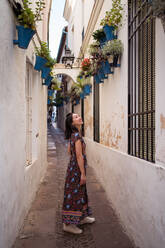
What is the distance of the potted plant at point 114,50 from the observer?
414 cm

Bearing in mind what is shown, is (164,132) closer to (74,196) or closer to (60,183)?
(74,196)

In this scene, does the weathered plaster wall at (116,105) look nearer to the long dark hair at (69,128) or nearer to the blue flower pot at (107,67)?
the blue flower pot at (107,67)

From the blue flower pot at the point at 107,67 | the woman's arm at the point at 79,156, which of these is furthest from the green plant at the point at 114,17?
the woman's arm at the point at 79,156

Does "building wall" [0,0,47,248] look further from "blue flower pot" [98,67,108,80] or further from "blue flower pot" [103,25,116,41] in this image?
"blue flower pot" [98,67,108,80]

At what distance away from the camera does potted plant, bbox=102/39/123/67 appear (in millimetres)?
4141

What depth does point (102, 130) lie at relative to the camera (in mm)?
5992

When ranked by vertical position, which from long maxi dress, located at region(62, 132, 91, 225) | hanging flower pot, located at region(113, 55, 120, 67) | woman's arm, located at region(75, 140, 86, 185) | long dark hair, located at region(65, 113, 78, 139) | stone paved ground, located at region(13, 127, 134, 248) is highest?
hanging flower pot, located at region(113, 55, 120, 67)

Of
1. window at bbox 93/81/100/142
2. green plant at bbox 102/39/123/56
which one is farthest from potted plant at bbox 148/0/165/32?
window at bbox 93/81/100/142

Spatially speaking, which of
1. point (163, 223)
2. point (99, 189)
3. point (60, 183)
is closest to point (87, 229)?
point (163, 223)

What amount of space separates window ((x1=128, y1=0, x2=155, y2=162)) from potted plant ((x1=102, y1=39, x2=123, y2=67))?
36 cm

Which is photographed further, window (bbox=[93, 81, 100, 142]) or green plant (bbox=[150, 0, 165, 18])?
window (bbox=[93, 81, 100, 142])

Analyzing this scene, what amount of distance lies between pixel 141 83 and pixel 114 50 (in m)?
1.19

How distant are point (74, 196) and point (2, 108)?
172cm

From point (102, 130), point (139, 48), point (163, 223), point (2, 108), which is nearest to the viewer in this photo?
point (163, 223)
